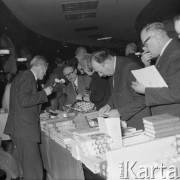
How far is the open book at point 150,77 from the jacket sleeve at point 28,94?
4.10 feet

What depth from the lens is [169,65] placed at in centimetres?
179

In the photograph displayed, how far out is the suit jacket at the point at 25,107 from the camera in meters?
2.77

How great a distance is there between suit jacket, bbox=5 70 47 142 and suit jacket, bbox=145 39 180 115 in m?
1.34

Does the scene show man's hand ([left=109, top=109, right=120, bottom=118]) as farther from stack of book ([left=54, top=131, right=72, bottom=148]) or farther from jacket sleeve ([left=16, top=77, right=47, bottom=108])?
jacket sleeve ([left=16, top=77, right=47, bottom=108])

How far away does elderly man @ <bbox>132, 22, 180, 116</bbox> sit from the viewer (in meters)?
1.69

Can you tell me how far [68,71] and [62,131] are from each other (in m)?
1.28

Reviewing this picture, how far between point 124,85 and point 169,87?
585 mm

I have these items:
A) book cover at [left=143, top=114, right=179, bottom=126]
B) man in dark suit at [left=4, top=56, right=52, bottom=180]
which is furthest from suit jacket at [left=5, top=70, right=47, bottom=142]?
book cover at [left=143, top=114, right=179, bottom=126]

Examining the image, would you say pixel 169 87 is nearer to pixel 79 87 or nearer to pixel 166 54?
pixel 166 54

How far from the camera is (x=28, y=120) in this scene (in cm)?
287

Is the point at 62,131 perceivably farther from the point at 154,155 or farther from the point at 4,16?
the point at 4,16

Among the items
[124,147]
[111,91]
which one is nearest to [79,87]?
[111,91]

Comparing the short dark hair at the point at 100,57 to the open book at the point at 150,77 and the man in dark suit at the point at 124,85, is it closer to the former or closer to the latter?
the man in dark suit at the point at 124,85

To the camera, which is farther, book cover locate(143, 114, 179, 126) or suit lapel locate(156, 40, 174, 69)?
suit lapel locate(156, 40, 174, 69)
